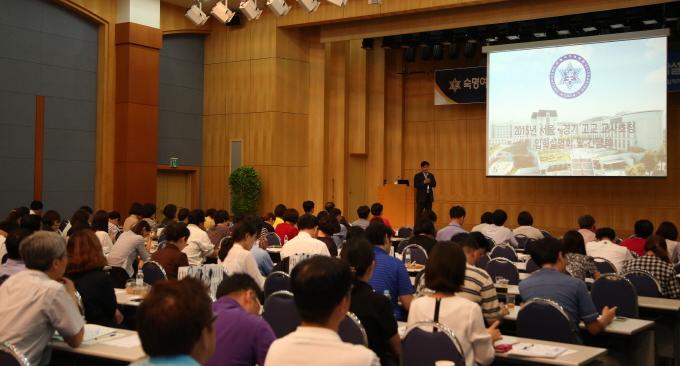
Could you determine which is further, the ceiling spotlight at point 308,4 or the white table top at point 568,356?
the ceiling spotlight at point 308,4

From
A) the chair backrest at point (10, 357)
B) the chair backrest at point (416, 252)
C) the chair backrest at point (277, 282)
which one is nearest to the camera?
the chair backrest at point (10, 357)

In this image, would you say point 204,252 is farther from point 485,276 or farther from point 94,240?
point 485,276

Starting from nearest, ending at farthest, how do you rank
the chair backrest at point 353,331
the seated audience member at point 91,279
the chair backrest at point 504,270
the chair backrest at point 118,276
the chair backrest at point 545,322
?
1. the chair backrest at point 353,331
2. the chair backrest at point 545,322
3. the seated audience member at point 91,279
4. the chair backrest at point 504,270
5. the chair backrest at point 118,276

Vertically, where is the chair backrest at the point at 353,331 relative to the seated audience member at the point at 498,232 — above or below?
below

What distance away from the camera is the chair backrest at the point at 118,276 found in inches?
271

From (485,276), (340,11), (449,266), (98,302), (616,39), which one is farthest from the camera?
(340,11)

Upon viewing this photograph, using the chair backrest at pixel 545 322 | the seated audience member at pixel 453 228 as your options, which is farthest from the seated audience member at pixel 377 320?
the seated audience member at pixel 453 228

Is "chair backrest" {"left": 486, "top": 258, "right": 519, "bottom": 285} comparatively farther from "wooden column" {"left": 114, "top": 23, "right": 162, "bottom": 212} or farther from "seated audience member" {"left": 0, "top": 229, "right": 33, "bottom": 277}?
"wooden column" {"left": 114, "top": 23, "right": 162, "bottom": 212}

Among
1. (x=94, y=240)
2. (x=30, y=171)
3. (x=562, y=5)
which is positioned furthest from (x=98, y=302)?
(x=562, y=5)

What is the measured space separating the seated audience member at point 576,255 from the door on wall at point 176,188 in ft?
41.1

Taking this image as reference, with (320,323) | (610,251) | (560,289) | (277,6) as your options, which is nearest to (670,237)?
(610,251)

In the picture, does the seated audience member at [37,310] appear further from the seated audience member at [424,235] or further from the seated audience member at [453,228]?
the seated audience member at [453,228]

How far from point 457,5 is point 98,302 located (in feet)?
36.1

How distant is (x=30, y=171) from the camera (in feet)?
46.4
